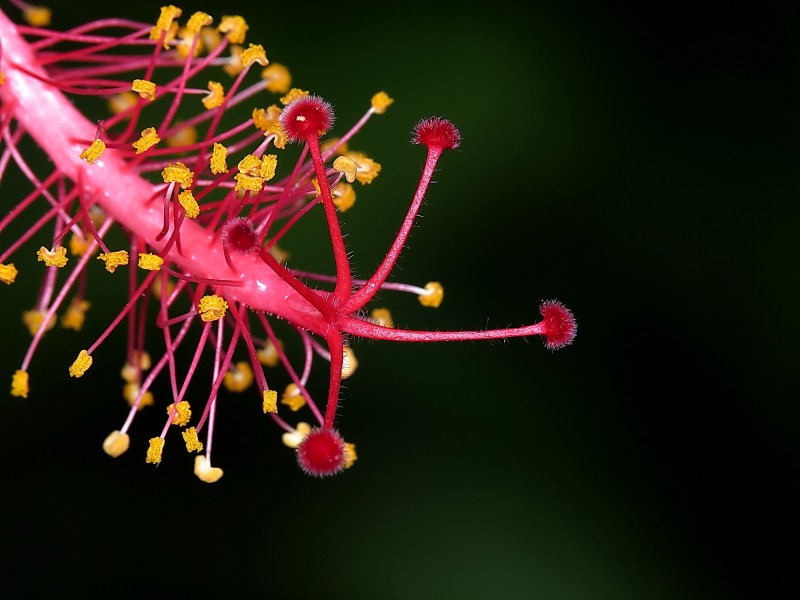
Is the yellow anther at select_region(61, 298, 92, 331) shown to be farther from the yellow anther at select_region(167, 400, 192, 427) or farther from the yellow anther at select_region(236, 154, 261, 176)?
the yellow anther at select_region(236, 154, 261, 176)

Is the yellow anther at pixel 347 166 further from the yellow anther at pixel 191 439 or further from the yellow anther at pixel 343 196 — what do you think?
the yellow anther at pixel 191 439

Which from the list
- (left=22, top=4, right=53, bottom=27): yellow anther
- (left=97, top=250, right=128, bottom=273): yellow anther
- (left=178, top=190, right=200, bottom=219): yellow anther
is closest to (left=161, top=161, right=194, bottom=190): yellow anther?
(left=178, top=190, right=200, bottom=219): yellow anther

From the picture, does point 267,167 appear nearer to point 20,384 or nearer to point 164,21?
point 164,21

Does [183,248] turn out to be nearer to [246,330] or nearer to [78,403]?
[246,330]

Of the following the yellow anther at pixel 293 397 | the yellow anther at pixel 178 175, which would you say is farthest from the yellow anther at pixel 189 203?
the yellow anther at pixel 293 397

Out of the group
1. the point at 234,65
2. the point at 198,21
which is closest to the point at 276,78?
the point at 234,65

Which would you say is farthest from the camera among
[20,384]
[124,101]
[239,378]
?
[124,101]
